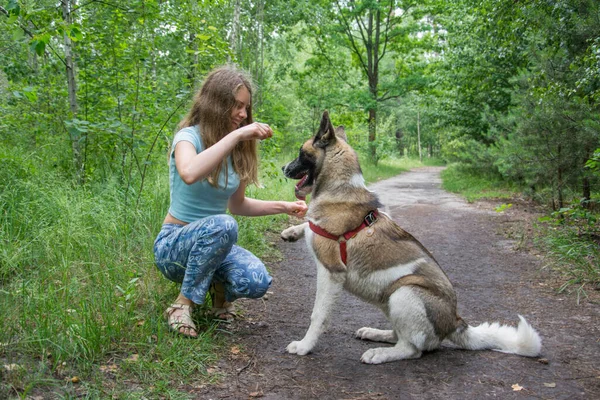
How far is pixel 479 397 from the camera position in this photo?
259 centimetres

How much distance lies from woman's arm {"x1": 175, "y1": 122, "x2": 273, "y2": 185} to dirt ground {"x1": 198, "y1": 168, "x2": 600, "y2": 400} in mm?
1237

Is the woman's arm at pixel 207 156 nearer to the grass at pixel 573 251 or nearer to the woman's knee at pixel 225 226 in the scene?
the woman's knee at pixel 225 226

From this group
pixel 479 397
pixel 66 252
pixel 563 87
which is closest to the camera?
pixel 479 397

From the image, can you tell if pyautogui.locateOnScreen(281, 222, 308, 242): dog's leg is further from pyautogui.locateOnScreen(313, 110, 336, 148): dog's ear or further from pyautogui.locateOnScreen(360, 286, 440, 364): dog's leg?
pyautogui.locateOnScreen(360, 286, 440, 364): dog's leg

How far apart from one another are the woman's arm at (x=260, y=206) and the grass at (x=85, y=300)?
33.4 inches

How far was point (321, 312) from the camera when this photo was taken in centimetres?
310

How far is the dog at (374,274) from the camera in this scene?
3039mm

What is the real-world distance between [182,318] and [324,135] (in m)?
1.71

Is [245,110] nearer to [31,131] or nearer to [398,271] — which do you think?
[398,271]

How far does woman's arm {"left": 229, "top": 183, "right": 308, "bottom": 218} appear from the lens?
3635 millimetres

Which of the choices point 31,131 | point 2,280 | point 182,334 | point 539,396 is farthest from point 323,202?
point 31,131

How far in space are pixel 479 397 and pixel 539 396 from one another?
1.17 ft

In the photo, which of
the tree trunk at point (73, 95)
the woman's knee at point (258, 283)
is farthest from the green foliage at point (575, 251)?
the tree trunk at point (73, 95)

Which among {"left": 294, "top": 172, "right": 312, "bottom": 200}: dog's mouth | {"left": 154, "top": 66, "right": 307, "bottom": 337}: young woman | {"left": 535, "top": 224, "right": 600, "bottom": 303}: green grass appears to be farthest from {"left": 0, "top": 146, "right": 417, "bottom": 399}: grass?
{"left": 535, "top": 224, "right": 600, "bottom": 303}: green grass
